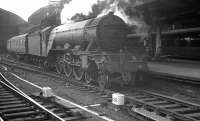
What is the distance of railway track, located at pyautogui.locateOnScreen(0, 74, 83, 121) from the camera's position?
232 inches

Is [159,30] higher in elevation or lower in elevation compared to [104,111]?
higher

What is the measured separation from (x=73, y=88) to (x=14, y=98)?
2867 millimetres

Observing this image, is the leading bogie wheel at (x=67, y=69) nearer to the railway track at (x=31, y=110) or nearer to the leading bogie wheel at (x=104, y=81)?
the leading bogie wheel at (x=104, y=81)

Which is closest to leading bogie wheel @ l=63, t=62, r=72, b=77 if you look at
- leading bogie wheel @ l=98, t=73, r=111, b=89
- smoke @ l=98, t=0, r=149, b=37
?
leading bogie wheel @ l=98, t=73, r=111, b=89

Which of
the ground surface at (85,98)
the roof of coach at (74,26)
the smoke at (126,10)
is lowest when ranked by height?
the ground surface at (85,98)

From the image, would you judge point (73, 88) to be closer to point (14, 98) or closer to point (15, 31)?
point (14, 98)

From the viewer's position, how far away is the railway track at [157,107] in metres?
5.91

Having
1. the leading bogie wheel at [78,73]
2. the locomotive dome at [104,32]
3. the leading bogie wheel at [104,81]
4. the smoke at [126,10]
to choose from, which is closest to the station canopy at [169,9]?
the smoke at [126,10]

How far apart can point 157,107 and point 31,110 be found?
3.12 meters

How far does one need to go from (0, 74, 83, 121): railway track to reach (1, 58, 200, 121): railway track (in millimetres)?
1478

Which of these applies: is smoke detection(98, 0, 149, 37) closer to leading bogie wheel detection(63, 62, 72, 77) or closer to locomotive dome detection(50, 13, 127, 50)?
locomotive dome detection(50, 13, 127, 50)

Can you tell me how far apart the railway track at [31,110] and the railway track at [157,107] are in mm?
1478

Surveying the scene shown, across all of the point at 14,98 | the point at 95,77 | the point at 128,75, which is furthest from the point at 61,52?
the point at 14,98

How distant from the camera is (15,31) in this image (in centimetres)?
4709
